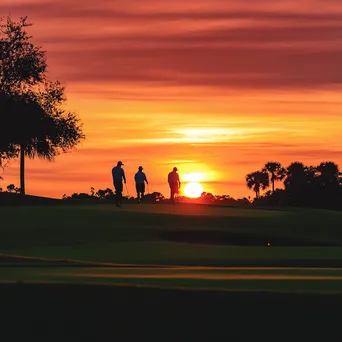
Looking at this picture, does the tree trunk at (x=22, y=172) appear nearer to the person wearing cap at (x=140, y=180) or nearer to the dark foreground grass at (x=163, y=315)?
the person wearing cap at (x=140, y=180)

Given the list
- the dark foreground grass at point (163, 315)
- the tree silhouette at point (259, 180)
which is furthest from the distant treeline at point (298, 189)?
the dark foreground grass at point (163, 315)

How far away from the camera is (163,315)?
13617 mm

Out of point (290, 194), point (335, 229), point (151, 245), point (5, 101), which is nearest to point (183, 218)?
point (335, 229)

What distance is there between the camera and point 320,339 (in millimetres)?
13070

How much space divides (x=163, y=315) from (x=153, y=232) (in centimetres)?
3108

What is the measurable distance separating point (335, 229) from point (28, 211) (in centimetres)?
1506

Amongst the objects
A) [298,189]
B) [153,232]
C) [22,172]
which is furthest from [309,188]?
[153,232]

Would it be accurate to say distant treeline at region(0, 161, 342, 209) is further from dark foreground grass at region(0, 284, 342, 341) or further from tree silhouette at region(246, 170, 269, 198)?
dark foreground grass at region(0, 284, 342, 341)

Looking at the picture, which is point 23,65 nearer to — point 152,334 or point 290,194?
point 290,194

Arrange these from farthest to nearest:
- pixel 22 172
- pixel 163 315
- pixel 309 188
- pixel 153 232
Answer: pixel 309 188
pixel 22 172
pixel 153 232
pixel 163 315

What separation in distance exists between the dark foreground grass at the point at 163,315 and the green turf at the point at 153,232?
17994 millimetres

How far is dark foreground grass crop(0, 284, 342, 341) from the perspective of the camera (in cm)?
1322

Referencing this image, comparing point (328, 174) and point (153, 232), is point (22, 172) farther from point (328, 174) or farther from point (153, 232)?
point (328, 174)

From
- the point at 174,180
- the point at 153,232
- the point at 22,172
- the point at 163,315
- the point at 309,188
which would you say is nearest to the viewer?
the point at 163,315
